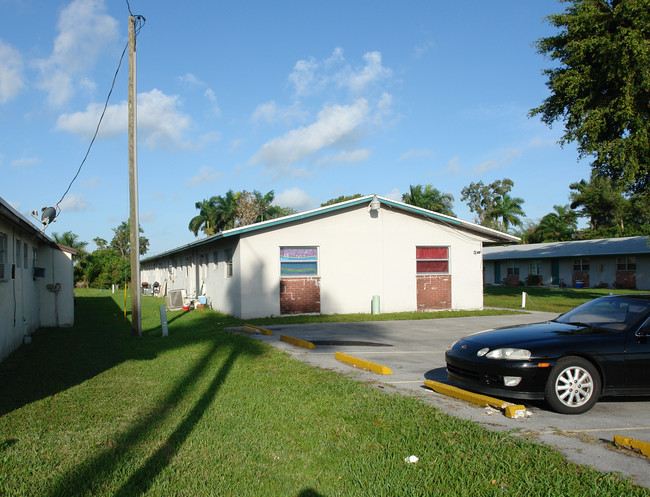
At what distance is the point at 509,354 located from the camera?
20.9 feet

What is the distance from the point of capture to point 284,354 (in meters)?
10.5

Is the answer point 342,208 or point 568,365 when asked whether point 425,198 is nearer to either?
point 342,208

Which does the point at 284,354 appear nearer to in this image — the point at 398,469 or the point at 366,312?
the point at 398,469

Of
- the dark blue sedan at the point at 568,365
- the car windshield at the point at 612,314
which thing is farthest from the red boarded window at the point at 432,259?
the dark blue sedan at the point at 568,365

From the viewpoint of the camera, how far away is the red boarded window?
20641 millimetres

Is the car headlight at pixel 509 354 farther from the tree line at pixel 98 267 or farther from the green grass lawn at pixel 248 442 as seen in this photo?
the tree line at pixel 98 267

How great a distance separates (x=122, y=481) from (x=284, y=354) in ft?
20.7

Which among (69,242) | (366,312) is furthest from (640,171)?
(69,242)

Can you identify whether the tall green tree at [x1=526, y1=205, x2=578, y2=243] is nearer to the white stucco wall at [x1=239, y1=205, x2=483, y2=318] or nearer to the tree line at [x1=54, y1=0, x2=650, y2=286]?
the tree line at [x1=54, y1=0, x2=650, y2=286]

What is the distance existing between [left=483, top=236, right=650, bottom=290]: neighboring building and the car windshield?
31.2 meters

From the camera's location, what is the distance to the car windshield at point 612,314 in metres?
6.73

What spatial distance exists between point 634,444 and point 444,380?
141 inches

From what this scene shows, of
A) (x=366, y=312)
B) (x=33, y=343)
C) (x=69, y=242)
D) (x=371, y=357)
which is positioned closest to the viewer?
(x=371, y=357)

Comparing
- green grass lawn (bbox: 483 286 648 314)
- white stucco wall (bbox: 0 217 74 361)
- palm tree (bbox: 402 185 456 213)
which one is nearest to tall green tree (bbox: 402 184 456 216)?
palm tree (bbox: 402 185 456 213)
